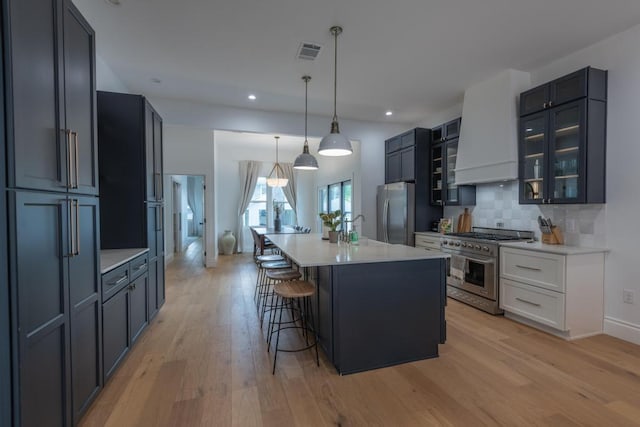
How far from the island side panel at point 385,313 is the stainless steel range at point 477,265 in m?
1.30

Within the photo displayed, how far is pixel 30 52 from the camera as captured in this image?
1.34 meters

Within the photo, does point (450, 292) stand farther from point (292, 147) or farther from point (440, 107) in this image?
point (292, 147)

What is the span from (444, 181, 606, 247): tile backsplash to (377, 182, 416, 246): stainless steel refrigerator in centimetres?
72

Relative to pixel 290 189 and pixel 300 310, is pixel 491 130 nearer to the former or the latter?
pixel 300 310

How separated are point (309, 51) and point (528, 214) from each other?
3.27 m

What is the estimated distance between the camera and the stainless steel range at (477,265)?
345cm

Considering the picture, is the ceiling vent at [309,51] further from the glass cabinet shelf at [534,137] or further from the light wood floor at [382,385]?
the light wood floor at [382,385]

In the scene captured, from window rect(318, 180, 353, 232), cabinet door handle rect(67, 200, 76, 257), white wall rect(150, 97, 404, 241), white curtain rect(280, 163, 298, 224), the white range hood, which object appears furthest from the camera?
white curtain rect(280, 163, 298, 224)

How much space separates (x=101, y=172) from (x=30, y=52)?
1680 millimetres

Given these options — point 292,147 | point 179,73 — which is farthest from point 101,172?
point 292,147

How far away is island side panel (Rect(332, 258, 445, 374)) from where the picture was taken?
2.26 meters

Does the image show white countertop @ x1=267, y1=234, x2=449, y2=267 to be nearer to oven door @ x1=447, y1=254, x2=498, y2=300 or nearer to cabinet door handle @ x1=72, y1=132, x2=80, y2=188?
oven door @ x1=447, y1=254, x2=498, y2=300

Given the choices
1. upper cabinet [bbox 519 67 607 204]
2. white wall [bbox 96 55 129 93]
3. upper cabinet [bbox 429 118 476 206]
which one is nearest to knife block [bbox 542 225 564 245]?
upper cabinet [bbox 519 67 607 204]

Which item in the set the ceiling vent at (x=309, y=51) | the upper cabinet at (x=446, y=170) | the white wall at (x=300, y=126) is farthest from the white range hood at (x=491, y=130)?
the ceiling vent at (x=309, y=51)
